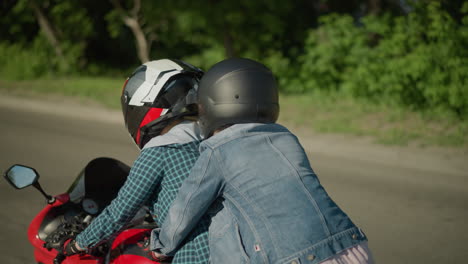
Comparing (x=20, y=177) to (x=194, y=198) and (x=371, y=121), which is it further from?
(x=371, y=121)

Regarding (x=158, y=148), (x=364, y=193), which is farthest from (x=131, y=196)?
(x=364, y=193)

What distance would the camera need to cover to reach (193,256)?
2.01 meters

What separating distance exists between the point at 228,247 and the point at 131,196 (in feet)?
1.75

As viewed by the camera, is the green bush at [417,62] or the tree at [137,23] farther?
the tree at [137,23]

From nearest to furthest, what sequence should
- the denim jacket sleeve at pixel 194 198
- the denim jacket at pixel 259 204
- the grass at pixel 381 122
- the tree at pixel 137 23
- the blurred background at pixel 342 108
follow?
the denim jacket at pixel 259 204
the denim jacket sleeve at pixel 194 198
the blurred background at pixel 342 108
the grass at pixel 381 122
the tree at pixel 137 23

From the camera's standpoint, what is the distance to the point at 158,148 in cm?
216

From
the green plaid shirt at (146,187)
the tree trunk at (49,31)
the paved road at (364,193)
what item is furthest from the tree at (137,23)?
the green plaid shirt at (146,187)

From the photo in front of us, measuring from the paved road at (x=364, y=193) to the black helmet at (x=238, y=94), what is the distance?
2.61 metres

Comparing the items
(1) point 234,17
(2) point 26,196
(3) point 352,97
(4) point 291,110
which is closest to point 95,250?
(2) point 26,196

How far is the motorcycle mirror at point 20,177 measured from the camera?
7.95ft

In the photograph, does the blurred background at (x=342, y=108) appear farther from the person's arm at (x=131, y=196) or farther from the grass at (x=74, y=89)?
the person's arm at (x=131, y=196)

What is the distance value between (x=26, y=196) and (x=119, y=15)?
17.0 metres

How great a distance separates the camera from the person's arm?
83.6 inches

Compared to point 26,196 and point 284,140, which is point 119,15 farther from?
point 284,140
